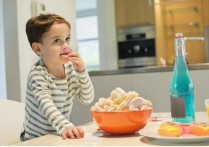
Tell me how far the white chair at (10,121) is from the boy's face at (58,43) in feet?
0.97

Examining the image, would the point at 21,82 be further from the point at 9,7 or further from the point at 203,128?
the point at 203,128

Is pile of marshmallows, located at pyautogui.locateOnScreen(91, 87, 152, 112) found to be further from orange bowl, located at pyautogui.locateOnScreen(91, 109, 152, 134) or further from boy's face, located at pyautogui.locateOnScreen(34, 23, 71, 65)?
boy's face, located at pyautogui.locateOnScreen(34, 23, 71, 65)

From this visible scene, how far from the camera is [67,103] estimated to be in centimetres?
111

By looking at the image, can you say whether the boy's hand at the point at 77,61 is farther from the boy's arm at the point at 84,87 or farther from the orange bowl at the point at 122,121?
the orange bowl at the point at 122,121

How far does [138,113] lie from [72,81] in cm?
46

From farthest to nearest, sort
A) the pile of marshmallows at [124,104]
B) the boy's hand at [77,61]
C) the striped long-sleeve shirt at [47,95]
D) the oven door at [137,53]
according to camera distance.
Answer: the oven door at [137,53] → the boy's hand at [77,61] → the striped long-sleeve shirt at [47,95] → the pile of marshmallows at [124,104]

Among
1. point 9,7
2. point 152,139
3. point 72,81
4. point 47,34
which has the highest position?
point 9,7

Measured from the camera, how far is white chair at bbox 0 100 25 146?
44.2 inches

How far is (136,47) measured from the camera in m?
4.95

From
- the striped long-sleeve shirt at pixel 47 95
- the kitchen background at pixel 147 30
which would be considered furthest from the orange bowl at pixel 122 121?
the kitchen background at pixel 147 30

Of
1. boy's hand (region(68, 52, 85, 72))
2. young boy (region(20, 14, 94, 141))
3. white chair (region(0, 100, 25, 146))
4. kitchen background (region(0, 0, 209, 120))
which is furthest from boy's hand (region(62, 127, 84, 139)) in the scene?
kitchen background (region(0, 0, 209, 120))

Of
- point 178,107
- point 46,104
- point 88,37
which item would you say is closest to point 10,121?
point 46,104

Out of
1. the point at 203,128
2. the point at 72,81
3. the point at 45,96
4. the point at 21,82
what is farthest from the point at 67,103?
the point at 21,82

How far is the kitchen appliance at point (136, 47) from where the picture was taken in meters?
4.83
